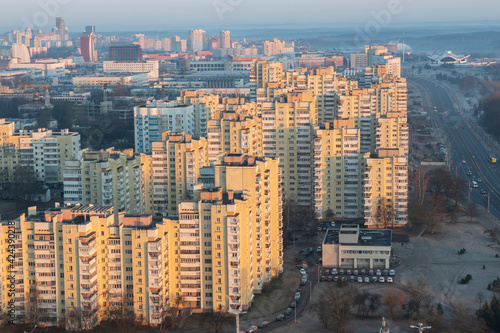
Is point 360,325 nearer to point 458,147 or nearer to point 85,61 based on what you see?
point 458,147

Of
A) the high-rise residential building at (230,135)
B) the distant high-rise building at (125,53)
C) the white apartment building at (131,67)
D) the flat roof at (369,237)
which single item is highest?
the distant high-rise building at (125,53)

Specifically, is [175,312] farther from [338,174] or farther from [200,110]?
[200,110]

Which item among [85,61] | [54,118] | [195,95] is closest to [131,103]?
[54,118]

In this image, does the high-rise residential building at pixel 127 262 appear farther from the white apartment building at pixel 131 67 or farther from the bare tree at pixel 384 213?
the white apartment building at pixel 131 67

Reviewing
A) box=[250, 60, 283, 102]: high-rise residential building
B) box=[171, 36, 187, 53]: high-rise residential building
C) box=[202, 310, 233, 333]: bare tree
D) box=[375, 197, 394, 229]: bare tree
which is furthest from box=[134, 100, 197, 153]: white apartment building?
box=[171, 36, 187, 53]: high-rise residential building

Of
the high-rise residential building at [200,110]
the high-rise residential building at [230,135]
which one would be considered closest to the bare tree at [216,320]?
the high-rise residential building at [230,135]

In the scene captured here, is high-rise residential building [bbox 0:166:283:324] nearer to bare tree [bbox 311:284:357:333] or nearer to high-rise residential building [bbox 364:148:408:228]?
bare tree [bbox 311:284:357:333]
